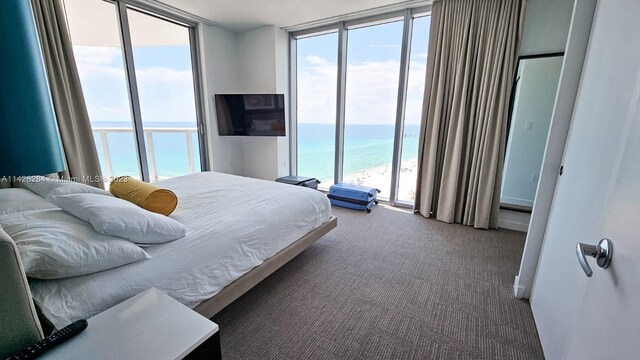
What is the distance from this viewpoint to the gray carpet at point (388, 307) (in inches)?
56.6

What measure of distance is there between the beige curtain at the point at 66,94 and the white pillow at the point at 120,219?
1.68 meters

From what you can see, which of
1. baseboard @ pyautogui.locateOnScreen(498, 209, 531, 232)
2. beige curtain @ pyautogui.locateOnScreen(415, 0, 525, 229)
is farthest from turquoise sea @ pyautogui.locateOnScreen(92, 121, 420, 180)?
baseboard @ pyautogui.locateOnScreen(498, 209, 531, 232)

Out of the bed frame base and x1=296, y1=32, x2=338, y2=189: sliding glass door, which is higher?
x1=296, y1=32, x2=338, y2=189: sliding glass door

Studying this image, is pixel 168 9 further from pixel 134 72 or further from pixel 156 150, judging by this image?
pixel 156 150

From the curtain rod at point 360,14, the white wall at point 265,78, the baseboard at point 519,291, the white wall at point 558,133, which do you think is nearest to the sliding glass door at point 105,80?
the white wall at point 265,78

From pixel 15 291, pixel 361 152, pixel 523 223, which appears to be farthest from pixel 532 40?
pixel 15 291

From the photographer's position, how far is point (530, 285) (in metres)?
1.82

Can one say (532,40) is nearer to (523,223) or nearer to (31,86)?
(523,223)

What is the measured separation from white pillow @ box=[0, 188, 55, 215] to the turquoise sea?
1.63 m

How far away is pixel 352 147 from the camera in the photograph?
429 cm

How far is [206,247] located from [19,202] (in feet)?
4.26

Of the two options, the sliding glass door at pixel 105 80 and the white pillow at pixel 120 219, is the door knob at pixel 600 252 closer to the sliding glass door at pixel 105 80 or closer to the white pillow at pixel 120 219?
the white pillow at pixel 120 219

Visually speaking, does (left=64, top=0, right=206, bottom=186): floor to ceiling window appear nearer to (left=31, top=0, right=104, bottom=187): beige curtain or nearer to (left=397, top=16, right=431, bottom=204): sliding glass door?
(left=31, top=0, right=104, bottom=187): beige curtain

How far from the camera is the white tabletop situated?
0.75 m
